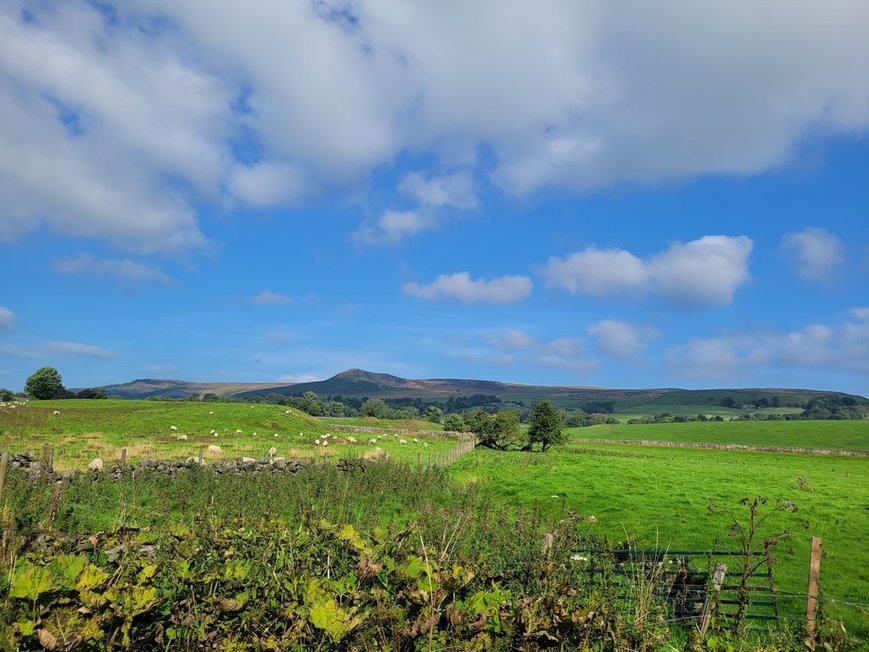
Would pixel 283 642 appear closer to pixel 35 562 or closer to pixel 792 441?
pixel 35 562

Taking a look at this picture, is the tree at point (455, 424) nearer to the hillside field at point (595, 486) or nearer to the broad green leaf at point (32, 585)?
the hillside field at point (595, 486)

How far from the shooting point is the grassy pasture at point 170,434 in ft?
109

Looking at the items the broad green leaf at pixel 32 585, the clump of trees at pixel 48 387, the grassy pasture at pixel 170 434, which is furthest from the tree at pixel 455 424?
the broad green leaf at pixel 32 585

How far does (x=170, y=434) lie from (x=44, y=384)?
247ft

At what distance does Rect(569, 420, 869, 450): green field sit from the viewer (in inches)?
3366

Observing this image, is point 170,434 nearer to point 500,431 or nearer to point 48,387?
point 500,431

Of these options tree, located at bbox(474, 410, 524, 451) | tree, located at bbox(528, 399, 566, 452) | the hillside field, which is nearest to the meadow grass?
the hillside field

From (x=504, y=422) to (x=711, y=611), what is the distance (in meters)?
61.3

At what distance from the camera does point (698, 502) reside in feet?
88.2

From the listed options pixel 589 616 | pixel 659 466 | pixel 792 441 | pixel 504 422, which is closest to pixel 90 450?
pixel 589 616

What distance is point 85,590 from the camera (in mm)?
3871

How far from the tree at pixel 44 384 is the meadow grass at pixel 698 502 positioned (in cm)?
9386

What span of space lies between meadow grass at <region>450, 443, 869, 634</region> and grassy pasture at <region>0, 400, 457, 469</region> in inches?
404

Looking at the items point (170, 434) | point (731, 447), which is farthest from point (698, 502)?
point (731, 447)
